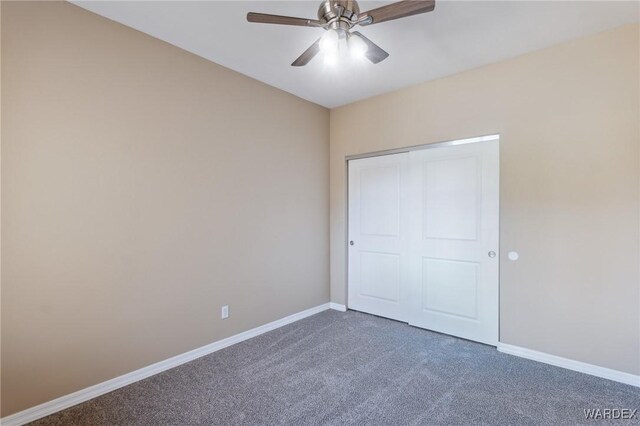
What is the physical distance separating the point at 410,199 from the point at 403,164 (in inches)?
16.7

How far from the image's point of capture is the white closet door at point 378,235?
11.9ft

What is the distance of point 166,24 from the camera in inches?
91.5

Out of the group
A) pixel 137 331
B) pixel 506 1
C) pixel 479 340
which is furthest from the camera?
pixel 479 340

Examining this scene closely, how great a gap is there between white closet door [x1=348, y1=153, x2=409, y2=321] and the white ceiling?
1126 millimetres

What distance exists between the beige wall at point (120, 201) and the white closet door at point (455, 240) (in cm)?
158

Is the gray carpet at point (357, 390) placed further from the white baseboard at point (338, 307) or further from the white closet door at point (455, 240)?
the white baseboard at point (338, 307)

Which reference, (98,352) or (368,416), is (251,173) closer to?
(98,352)

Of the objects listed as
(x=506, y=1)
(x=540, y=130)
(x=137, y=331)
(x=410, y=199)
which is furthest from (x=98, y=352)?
(x=540, y=130)

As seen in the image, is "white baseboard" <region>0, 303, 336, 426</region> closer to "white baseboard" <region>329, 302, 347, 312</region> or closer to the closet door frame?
"white baseboard" <region>329, 302, 347, 312</region>

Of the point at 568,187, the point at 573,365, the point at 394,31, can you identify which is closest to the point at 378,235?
the point at 568,187

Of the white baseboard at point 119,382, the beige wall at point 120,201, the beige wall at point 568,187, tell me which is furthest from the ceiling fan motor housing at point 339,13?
the white baseboard at point 119,382

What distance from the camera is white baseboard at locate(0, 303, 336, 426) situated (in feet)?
6.25

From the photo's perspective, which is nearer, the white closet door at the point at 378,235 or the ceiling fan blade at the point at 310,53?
the ceiling fan blade at the point at 310,53

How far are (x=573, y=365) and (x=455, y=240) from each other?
4.42ft
